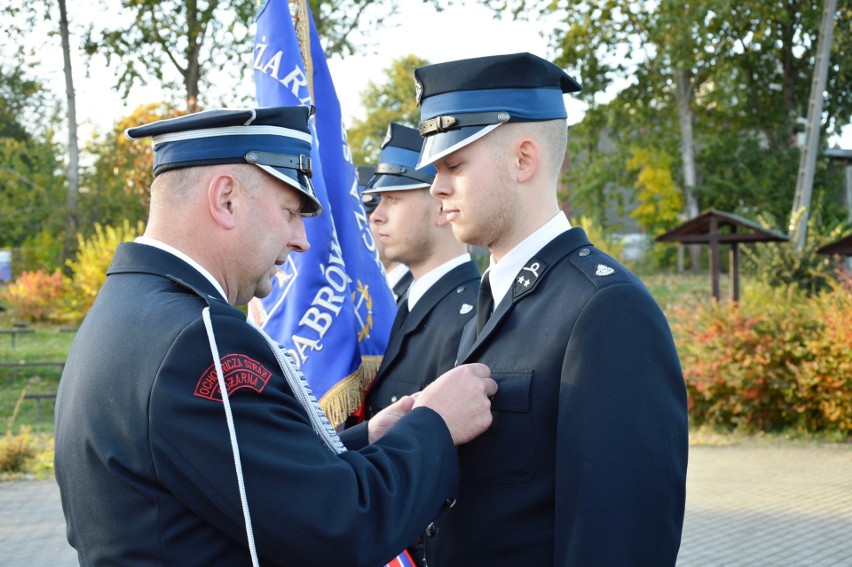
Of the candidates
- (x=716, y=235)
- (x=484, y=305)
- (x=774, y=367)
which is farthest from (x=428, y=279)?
(x=716, y=235)

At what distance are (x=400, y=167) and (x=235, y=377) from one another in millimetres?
3005

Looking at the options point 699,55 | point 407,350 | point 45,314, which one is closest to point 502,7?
point 699,55

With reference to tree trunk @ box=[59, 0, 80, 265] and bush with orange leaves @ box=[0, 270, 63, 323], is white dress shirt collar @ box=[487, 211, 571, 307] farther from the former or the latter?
tree trunk @ box=[59, 0, 80, 265]

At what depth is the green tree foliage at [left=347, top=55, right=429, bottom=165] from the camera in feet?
161

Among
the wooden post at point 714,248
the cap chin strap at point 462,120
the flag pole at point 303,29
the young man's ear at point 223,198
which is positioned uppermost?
the flag pole at point 303,29

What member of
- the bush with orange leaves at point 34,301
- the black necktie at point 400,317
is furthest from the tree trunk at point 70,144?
the black necktie at point 400,317

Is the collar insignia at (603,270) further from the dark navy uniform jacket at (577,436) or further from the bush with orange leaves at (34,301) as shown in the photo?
the bush with orange leaves at (34,301)

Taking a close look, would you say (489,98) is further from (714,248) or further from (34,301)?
(34,301)

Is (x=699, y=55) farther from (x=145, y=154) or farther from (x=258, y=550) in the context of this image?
(x=258, y=550)

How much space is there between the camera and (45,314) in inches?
878

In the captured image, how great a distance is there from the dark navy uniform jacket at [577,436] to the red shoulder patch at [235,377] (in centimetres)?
65

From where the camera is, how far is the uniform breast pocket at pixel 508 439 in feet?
7.54

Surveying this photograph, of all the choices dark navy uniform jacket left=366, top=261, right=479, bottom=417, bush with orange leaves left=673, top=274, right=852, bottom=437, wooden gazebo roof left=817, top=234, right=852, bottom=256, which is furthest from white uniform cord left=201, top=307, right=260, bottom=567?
wooden gazebo roof left=817, top=234, right=852, bottom=256

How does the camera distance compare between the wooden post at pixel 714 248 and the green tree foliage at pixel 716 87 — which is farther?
the green tree foliage at pixel 716 87
